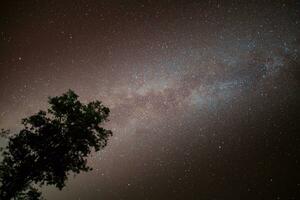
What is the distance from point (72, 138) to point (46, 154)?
2.13 metres

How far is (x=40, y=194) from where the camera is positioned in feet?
66.1

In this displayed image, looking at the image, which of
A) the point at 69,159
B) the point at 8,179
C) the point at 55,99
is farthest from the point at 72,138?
the point at 8,179

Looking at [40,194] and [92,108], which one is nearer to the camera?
[40,194]

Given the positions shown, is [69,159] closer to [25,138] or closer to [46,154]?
[46,154]

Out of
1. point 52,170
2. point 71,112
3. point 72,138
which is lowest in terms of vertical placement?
point 52,170

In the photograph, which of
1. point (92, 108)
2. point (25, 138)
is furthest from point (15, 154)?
point (92, 108)

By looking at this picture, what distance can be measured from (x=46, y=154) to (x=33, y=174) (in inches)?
65.6

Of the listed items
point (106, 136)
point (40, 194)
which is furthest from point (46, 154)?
point (106, 136)

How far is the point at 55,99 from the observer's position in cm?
2128

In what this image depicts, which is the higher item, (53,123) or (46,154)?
(53,123)

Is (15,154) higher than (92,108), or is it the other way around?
(92,108)

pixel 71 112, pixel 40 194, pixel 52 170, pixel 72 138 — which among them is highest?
pixel 71 112

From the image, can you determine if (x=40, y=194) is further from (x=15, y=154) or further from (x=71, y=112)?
(x=71, y=112)

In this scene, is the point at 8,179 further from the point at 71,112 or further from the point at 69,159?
the point at 71,112
